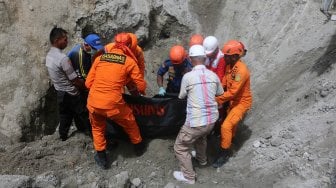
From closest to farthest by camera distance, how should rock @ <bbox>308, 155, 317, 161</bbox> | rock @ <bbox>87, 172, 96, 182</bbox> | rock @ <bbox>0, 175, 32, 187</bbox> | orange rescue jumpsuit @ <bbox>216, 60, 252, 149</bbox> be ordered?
rock @ <bbox>0, 175, 32, 187</bbox> < rock @ <bbox>308, 155, 317, 161</bbox> < orange rescue jumpsuit @ <bbox>216, 60, 252, 149</bbox> < rock @ <bbox>87, 172, 96, 182</bbox>

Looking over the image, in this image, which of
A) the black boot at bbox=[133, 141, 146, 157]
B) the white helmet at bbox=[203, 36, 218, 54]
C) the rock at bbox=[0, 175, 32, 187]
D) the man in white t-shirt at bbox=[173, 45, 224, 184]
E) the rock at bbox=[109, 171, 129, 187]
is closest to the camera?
the rock at bbox=[0, 175, 32, 187]

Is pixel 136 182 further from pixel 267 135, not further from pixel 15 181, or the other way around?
pixel 267 135

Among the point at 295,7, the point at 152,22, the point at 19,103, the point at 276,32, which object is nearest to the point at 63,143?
the point at 19,103

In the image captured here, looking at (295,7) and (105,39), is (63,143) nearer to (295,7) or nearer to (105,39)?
(105,39)

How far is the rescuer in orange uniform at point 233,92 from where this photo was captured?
241 inches

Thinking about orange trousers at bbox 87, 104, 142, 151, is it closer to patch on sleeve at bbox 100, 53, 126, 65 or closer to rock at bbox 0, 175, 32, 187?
patch on sleeve at bbox 100, 53, 126, 65

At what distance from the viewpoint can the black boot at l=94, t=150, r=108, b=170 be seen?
640cm

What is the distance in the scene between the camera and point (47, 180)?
5.86 m

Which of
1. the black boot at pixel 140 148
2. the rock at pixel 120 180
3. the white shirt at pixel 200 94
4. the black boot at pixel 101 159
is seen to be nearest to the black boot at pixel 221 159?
the white shirt at pixel 200 94

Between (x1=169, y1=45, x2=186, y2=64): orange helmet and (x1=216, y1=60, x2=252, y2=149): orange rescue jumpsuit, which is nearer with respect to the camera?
(x1=216, y1=60, x2=252, y2=149): orange rescue jumpsuit

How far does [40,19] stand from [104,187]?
12.4 feet

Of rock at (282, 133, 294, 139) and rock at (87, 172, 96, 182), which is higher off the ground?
rock at (282, 133, 294, 139)

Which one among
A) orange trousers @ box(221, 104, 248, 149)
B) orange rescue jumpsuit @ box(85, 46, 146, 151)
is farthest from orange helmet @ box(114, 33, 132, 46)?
orange trousers @ box(221, 104, 248, 149)

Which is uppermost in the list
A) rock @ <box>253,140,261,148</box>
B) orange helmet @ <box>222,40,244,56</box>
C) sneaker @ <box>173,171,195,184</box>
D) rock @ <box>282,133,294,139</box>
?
orange helmet @ <box>222,40,244,56</box>
